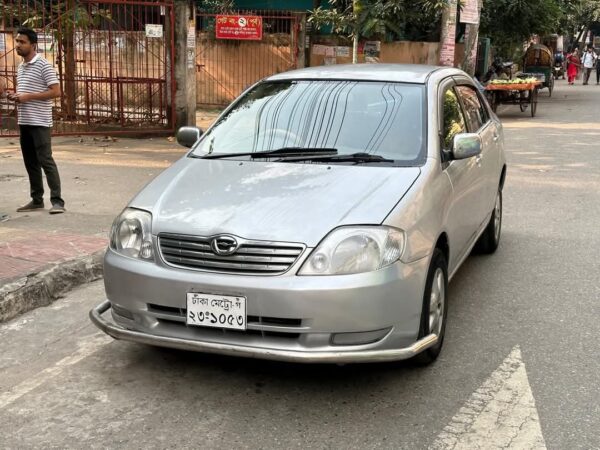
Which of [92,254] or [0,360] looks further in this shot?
[92,254]

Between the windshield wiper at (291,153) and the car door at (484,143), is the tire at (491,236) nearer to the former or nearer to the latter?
the car door at (484,143)

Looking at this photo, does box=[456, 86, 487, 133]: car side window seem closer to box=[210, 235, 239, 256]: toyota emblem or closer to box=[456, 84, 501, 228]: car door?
box=[456, 84, 501, 228]: car door

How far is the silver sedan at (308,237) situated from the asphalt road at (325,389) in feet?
1.00

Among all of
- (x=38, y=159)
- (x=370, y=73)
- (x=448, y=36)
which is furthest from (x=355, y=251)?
(x=448, y=36)

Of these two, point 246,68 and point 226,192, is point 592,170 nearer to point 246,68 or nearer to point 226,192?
point 226,192

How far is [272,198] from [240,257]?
0.47 metres

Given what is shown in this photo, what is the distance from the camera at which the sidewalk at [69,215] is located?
5328 mm

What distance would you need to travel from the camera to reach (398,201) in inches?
150

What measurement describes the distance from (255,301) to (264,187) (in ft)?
2.66

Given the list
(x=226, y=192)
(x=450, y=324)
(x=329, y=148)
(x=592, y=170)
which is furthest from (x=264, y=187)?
(x=592, y=170)

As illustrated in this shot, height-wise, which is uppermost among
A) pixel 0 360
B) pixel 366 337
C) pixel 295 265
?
pixel 295 265

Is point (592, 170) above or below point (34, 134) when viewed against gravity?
below

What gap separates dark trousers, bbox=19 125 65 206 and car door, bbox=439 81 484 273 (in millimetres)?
4319

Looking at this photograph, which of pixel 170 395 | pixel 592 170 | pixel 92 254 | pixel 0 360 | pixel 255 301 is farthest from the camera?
pixel 592 170
